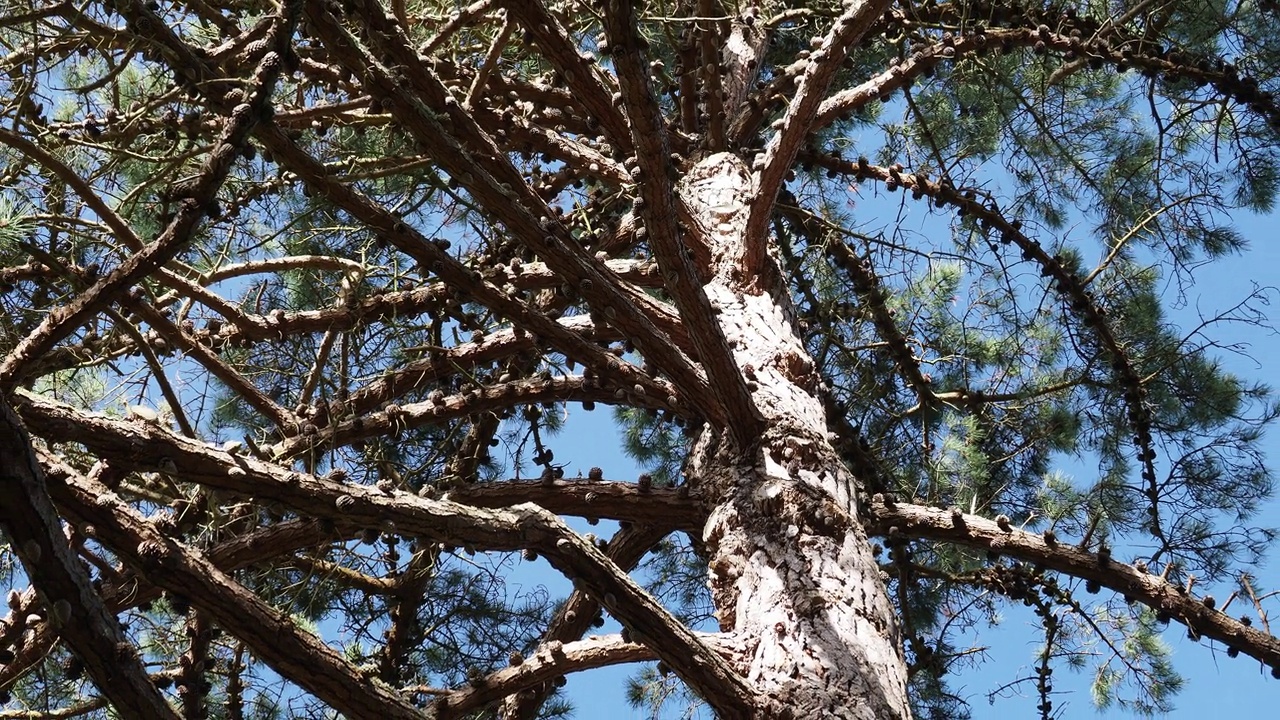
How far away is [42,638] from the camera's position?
2881mm

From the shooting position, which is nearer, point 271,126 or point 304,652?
point 304,652

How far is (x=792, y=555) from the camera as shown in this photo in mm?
3299

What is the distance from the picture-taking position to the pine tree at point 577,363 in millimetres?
2564

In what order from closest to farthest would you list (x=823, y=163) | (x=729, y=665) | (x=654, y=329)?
(x=729, y=665) < (x=654, y=329) < (x=823, y=163)

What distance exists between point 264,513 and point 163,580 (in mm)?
2584

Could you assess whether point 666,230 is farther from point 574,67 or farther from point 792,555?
point 574,67

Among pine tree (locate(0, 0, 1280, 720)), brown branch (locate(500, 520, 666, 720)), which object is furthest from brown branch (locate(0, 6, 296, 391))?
brown branch (locate(500, 520, 666, 720))

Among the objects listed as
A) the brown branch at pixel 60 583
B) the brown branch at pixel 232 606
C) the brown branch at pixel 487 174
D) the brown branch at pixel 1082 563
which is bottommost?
the brown branch at pixel 60 583

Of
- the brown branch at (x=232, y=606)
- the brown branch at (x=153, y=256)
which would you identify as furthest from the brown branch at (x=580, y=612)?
the brown branch at (x=153, y=256)

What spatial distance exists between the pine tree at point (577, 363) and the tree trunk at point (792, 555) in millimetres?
13

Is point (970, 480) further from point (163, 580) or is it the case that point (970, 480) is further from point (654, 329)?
point (163, 580)

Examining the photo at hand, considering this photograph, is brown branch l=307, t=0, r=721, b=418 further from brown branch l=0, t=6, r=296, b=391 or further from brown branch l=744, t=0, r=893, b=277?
brown branch l=744, t=0, r=893, b=277

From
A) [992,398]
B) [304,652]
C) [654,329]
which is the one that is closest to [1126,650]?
[992,398]

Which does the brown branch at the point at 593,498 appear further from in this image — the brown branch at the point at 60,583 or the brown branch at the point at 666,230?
the brown branch at the point at 60,583
